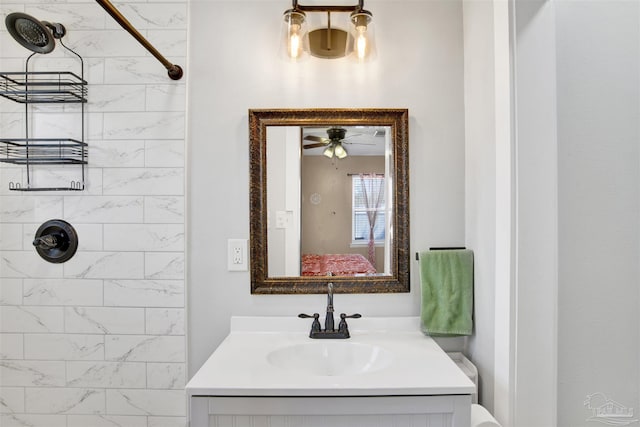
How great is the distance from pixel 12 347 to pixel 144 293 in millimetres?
582

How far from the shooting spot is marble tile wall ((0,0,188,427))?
5.11 feet

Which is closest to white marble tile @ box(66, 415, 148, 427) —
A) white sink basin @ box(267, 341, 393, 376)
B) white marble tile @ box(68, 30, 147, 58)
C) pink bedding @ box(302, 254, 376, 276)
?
white sink basin @ box(267, 341, 393, 376)

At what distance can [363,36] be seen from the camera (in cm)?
150

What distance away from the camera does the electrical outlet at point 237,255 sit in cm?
158

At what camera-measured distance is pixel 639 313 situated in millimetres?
1231

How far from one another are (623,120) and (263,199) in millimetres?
1290

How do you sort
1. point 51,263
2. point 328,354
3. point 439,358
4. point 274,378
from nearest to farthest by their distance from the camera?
point 274,378 < point 439,358 < point 328,354 < point 51,263

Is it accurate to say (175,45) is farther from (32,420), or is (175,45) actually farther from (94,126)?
(32,420)

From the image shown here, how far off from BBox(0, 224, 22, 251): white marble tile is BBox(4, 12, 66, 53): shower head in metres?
0.73

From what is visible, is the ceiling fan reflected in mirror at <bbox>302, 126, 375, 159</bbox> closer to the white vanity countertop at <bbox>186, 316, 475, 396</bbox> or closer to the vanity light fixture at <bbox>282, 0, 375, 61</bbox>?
the vanity light fixture at <bbox>282, 0, 375, 61</bbox>

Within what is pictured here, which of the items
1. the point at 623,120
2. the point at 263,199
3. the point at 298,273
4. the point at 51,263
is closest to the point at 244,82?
the point at 263,199

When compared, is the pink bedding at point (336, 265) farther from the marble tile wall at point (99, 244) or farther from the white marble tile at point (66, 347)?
the white marble tile at point (66, 347)

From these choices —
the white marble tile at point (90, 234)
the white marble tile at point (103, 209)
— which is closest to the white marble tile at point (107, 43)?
the white marble tile at point (103, 209)

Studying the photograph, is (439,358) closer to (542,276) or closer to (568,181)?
(542,276)
